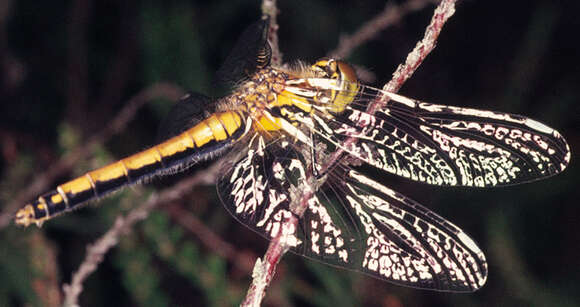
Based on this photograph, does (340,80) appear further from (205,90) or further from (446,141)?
(205,90)

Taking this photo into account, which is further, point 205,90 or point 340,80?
point 205,90

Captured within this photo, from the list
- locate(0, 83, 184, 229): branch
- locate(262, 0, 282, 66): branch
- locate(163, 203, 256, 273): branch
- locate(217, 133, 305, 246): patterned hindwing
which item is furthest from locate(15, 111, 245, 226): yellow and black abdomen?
locate(163, 203, 256, 273): branch

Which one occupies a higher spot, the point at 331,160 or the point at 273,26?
the point at 273,26

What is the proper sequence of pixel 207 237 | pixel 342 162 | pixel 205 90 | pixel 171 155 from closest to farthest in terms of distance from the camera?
pixel 342 162, pixel 171 155, pixel 207 237, pixel 205 90

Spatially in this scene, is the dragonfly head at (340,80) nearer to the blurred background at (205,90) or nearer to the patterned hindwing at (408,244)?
the patterned hindwing at (408,244)

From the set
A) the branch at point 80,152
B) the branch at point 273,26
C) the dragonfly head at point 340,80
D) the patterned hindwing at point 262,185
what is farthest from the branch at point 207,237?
the dragonfly head at point 340,80

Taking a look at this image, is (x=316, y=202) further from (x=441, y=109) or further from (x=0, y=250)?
(x=0, y=250)

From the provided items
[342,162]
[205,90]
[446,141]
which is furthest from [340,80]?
[205,90]
